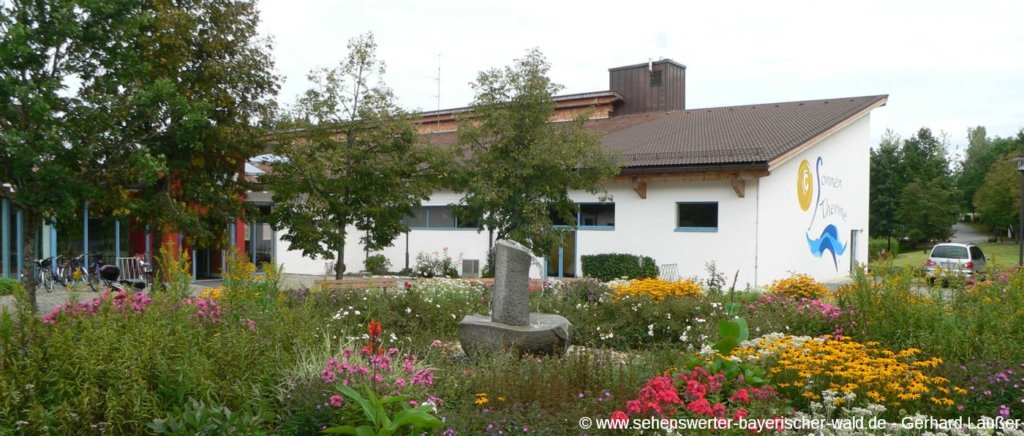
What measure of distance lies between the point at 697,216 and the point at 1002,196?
43426 mm

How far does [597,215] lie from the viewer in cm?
2364

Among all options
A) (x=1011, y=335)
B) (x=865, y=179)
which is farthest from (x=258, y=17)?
(x=865, y=179)

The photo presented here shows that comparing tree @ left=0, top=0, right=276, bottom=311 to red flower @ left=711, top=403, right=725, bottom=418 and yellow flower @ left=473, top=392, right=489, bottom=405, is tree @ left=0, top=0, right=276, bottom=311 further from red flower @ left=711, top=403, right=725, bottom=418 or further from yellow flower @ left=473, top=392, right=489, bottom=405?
red flower @ left=711, top=403, right=725, bottom=418

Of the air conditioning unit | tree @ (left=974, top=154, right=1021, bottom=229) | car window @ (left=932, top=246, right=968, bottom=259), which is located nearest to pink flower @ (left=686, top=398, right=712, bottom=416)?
the air conditioning unit

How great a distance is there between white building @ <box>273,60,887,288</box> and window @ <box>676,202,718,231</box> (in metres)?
0.03

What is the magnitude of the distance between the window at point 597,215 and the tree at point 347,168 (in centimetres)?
734

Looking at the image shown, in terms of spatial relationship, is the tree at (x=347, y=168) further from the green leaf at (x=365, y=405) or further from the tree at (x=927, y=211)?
the tree at (x=927, y=211)

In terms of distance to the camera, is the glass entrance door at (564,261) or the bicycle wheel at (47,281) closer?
the bicycle wheel at (47,281)

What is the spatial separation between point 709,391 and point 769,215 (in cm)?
1650

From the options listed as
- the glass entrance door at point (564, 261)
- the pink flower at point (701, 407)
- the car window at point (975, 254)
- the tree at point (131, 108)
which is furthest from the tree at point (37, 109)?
the car window at point (975, 254)

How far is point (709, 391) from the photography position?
200 inches

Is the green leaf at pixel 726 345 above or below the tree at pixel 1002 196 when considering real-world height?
below

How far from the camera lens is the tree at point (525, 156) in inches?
693

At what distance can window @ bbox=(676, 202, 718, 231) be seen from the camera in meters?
21.1
